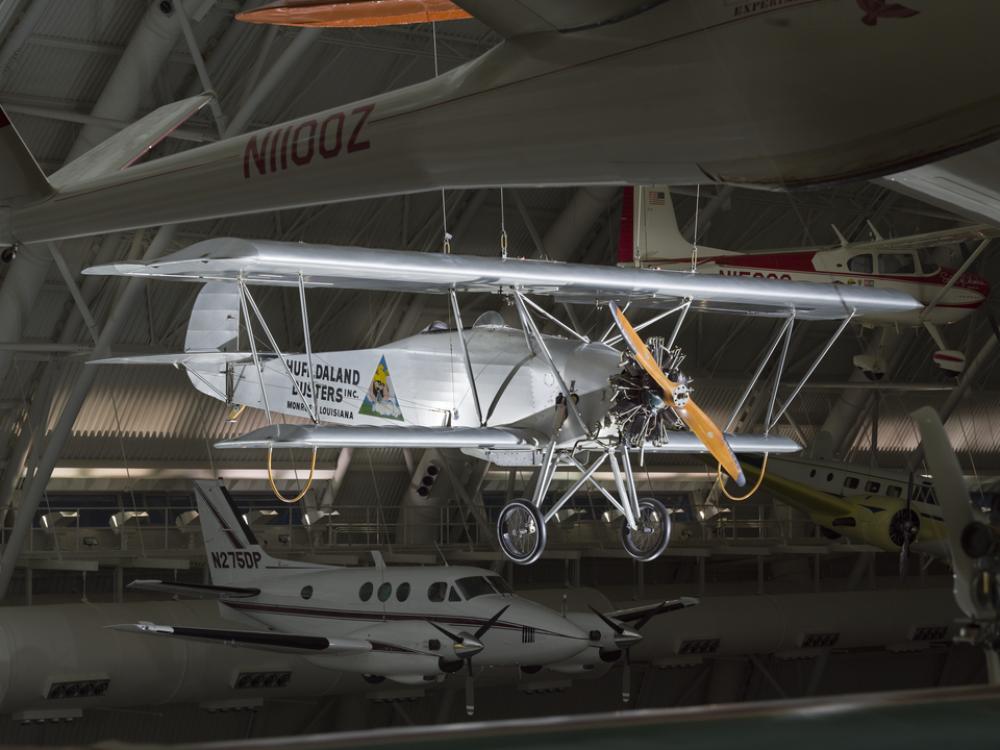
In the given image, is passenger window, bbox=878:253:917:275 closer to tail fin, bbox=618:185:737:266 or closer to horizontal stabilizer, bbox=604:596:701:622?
tail fin, bbox=618:185:737:266

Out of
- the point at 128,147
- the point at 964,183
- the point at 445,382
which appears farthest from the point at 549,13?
the point at 445,382

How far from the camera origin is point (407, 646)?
1845cm

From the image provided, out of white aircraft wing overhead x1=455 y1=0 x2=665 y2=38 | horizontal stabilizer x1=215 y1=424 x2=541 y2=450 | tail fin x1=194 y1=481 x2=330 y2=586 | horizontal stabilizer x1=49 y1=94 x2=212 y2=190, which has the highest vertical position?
horizontal stabilizer x1=49 y1=94 x2=212 y2=190

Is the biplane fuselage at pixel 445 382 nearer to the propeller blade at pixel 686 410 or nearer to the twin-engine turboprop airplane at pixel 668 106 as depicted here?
the propeller blade at pixel 686 410

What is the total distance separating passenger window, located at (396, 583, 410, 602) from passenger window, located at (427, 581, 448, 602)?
351mm

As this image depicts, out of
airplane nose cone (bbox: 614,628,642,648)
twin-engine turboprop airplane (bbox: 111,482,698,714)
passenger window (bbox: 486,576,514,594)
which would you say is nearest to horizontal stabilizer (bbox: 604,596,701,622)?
twin-engine turboprop airplane (bbox: 111,482,698,714)

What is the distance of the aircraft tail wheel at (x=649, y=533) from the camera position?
12695mm

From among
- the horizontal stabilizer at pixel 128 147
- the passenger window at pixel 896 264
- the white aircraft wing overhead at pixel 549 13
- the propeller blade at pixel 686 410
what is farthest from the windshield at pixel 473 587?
the white aircraft wing overhead at pixel 549 13

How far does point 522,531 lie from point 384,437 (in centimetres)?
166

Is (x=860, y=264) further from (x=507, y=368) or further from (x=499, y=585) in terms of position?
(x=507, y=368)

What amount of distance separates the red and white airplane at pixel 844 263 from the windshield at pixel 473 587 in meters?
5.38

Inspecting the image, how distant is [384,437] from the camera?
1167 cm

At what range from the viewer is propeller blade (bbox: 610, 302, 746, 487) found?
38.1 ft

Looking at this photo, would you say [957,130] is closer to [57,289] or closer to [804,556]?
[57,289]
